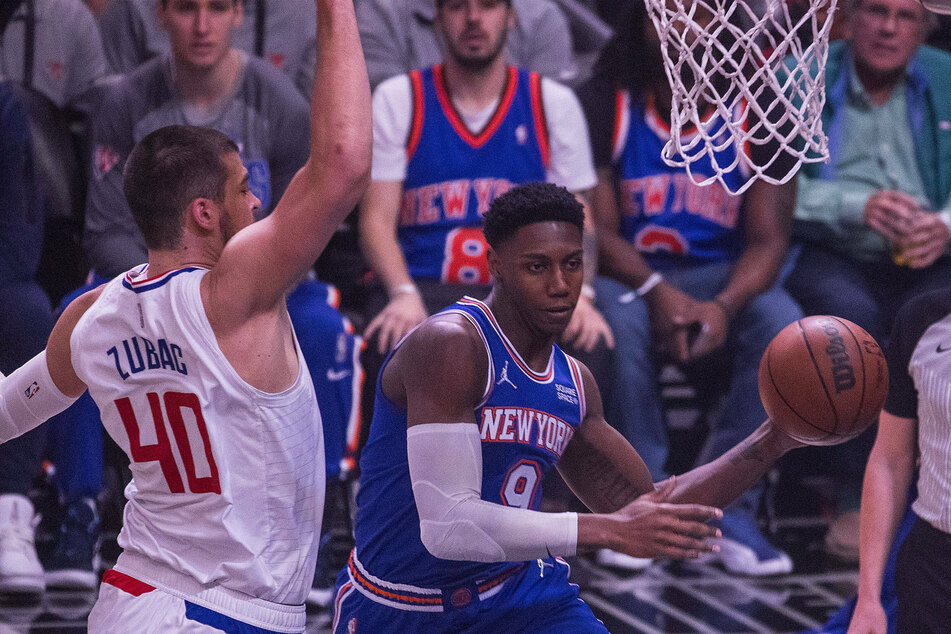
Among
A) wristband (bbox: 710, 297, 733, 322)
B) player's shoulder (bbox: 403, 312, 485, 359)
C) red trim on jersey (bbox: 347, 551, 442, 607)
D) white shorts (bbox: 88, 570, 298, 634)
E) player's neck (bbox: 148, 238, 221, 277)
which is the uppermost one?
player's neck (bbox: 148, 238, 221, 277)

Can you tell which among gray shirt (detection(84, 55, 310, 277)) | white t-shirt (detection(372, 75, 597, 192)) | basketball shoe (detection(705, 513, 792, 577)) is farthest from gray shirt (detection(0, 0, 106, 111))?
basketball shoe (detection(705, 513, 792, 577))

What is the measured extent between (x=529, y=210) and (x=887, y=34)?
2946mm

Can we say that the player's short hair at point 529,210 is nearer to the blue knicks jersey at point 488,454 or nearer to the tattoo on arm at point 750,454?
the blue knicks jersey at point 488,454

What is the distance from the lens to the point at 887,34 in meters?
5.28

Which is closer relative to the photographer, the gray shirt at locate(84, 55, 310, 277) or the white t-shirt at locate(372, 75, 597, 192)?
the gray shirt at locate(84, 55, 310, 277)

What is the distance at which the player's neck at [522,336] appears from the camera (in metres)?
3.12

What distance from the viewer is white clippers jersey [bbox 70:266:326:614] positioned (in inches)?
96.2

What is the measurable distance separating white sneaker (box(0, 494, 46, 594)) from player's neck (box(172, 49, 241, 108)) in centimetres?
177

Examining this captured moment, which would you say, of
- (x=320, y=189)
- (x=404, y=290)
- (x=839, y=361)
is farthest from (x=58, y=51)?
(x=839, y=361)

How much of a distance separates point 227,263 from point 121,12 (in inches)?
142

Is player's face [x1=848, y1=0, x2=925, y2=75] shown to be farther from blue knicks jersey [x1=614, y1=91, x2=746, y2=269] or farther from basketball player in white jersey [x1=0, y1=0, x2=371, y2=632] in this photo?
basketball player in white jersey [x1=0, y1=0, x2=371, y2=632]

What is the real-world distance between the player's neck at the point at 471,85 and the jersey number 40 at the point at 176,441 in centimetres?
289

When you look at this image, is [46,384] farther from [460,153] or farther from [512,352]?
[460,153]

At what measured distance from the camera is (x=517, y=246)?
10.3ft
